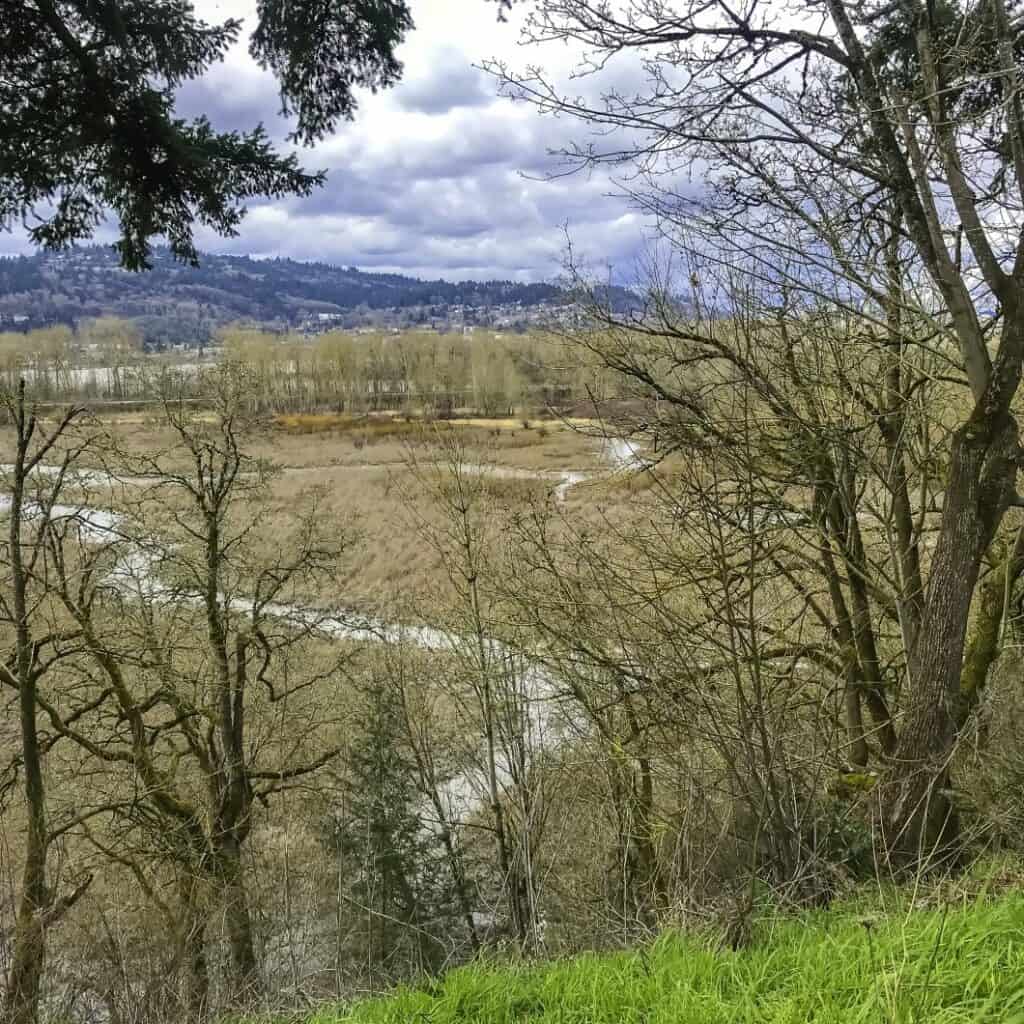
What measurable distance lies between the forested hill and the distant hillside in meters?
0.02

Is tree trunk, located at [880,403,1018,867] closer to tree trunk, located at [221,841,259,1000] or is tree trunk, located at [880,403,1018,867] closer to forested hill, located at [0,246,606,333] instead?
forested hill, located at [0,246,606,333]

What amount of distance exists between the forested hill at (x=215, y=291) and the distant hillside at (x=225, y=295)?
2cm

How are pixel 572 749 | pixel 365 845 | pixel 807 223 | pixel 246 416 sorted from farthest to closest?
1. pixel 246 416
2. pixel 365 845
3. pixel 572 749
4. pixel 807 223

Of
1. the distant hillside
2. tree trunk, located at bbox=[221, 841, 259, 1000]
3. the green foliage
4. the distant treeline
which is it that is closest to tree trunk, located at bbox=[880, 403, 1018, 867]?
the distant treeline

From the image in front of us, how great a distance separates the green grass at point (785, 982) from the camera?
2312 mm

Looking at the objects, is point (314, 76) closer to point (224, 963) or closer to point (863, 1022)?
point (863, 1022)

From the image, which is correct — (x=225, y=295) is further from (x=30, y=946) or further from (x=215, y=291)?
(x=30, y=946)

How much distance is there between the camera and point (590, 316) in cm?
629

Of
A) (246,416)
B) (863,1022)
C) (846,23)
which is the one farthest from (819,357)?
(246,416)

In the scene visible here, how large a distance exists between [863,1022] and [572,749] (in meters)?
5.44

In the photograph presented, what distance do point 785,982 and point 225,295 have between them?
32321 millimetres

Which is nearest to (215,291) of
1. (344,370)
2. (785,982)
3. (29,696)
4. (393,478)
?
(393,478)

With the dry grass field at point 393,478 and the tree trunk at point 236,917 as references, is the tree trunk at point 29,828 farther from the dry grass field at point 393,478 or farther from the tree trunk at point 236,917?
the tree trunk at point 236,917

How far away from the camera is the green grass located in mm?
2312
